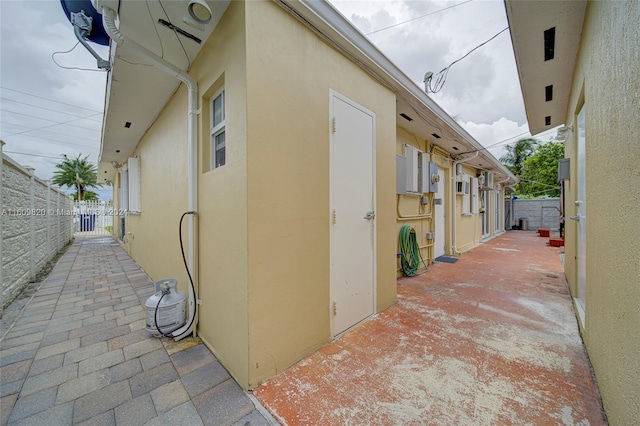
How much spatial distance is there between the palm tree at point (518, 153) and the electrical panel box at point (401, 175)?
1993cm

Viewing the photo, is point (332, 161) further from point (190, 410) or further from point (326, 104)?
point (190, 410)

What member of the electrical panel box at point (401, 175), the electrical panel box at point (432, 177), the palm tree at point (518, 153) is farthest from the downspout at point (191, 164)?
the palm tree at point (518, 153)

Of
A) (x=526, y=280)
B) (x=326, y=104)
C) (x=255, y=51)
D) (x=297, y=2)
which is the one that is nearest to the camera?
(x=255, y=51)

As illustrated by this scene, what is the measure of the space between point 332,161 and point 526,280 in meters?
4.38

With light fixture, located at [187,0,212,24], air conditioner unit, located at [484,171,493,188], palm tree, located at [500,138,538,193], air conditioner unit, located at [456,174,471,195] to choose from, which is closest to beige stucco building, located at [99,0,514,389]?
light fixture, located at [187,0,212,24]

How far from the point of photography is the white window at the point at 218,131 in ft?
7.05

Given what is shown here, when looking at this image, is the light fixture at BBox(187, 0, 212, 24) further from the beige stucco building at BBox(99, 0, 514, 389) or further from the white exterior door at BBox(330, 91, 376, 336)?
the white exterior door at BBox(330, 91, 376, 336)

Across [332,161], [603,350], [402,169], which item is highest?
[402,169]

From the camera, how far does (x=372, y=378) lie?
5.58 feet

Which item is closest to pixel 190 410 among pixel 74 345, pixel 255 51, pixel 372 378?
pixel 372 378

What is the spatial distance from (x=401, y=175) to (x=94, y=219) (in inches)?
655

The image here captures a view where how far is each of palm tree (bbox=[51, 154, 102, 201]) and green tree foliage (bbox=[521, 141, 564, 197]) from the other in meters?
39.2

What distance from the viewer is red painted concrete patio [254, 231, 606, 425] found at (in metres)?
1.39

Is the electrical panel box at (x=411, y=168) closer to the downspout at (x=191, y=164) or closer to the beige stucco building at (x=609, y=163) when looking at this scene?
the beige stucco building at (x=609, y=163)
